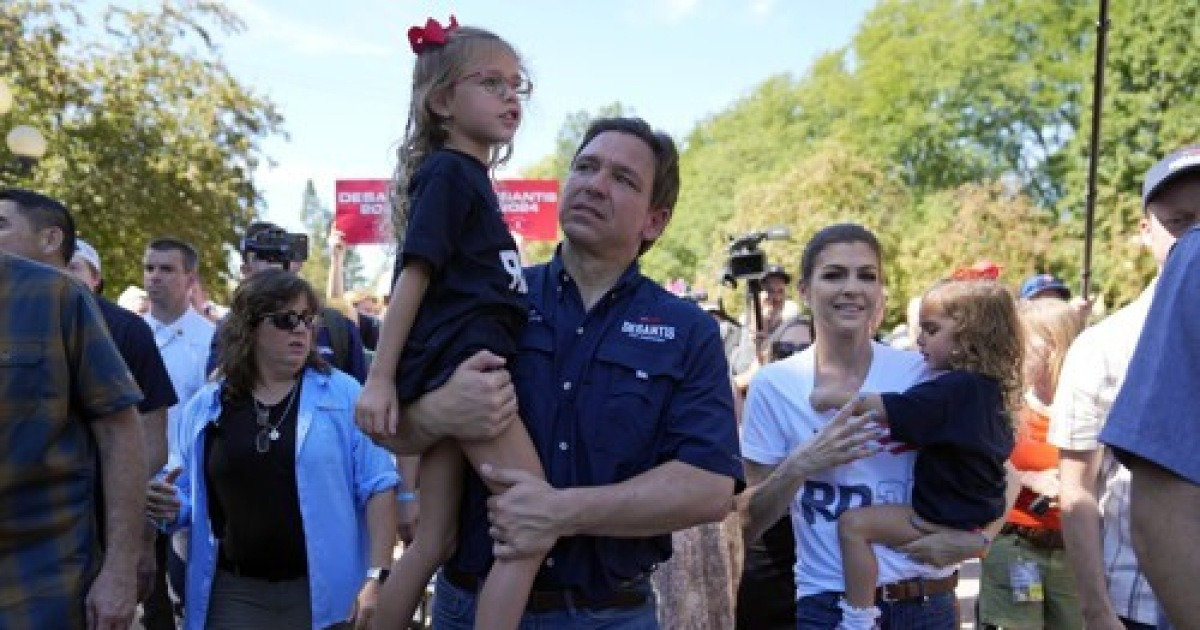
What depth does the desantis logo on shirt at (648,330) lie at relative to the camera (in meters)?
2.75

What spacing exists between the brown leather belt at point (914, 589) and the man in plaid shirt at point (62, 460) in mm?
2219

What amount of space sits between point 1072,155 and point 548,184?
23987 mm

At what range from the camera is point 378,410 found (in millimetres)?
2691

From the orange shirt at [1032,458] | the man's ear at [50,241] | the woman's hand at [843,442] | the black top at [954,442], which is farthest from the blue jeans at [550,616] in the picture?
the orange shirt at [1032,458]

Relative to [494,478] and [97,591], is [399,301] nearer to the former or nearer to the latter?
[494,478]

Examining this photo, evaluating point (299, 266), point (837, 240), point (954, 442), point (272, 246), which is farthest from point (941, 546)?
point (299, 266)

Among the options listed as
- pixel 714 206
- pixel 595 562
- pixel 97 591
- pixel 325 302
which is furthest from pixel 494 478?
pixel 714 206

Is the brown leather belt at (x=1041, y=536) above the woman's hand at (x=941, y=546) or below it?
below

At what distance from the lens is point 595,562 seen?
106 inches

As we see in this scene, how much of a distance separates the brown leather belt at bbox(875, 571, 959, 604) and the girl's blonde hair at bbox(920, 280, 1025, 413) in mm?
622

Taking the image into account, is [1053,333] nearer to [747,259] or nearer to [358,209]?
[747,259]

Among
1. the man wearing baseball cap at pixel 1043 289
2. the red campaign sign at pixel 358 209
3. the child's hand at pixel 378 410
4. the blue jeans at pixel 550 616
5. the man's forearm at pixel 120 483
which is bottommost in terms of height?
the blue jeans at pixel 550 616

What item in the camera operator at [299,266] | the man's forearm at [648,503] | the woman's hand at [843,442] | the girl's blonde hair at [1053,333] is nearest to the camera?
the man's forearm at [648,503]

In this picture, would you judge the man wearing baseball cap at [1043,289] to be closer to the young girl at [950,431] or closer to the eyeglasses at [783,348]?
the eyeglasses at [783,348]
